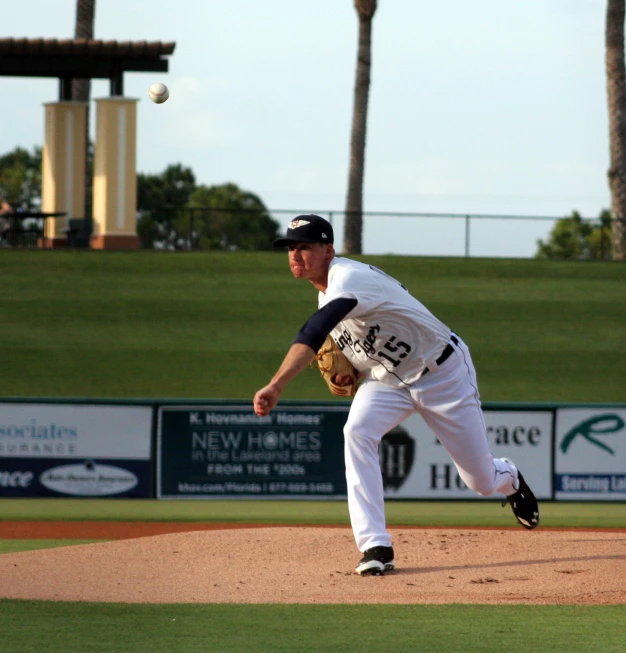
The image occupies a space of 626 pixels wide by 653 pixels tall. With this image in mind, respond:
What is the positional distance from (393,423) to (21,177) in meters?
61.7

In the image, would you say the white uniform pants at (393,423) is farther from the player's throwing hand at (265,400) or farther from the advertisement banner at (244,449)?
the advertisement banner at (244,449)

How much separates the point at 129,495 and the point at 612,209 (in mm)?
17158

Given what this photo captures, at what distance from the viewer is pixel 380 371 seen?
676cm

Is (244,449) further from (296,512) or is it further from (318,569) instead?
(318,569)

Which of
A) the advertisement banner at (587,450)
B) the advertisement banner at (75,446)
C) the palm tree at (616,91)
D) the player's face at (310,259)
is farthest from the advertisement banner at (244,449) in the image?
the palm tree at (616,91)

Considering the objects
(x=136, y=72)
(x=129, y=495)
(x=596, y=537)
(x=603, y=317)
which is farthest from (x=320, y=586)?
(x=136, y=72)

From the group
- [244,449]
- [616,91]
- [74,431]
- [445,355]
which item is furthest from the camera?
[616,91]

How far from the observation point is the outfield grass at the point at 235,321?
17.9m

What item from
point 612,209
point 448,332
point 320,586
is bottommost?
point 320,586

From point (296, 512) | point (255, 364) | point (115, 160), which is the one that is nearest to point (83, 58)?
point (115, 160)

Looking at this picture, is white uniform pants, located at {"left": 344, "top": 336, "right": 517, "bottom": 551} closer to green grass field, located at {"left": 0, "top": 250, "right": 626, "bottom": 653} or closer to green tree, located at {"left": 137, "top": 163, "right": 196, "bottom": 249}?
green grass field, located at {"left": 0, "top": 250, "right": 626, "bottom": 653}

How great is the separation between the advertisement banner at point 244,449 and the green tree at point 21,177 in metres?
51.8

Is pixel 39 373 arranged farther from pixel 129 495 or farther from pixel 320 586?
pixel 320 586

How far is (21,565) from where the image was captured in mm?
7113
